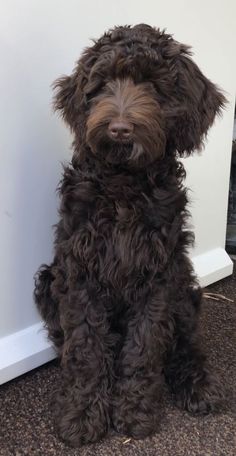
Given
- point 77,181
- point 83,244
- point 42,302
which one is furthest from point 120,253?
point 42,302

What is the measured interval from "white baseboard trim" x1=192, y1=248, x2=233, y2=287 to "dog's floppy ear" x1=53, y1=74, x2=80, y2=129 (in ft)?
3.70

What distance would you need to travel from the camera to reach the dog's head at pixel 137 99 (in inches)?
58.9

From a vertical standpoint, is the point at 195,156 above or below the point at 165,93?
below

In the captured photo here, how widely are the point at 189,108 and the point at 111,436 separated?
3.08ft

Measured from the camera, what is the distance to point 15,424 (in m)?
1.79

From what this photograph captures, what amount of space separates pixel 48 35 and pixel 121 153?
0.55 meters

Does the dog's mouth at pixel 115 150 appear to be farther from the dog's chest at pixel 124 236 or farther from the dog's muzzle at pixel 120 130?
the dog's chest at pixel 124 236

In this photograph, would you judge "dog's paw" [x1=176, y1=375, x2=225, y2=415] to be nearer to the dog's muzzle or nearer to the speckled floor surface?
the speckled floor surface

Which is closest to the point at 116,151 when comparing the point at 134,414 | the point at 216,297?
the point at 134,414

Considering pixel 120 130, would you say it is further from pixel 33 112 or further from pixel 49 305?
pixel 49 305

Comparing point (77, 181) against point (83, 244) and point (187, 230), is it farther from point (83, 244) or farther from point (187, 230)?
point (187, 230)

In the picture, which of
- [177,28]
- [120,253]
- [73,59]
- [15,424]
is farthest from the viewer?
[177,28]

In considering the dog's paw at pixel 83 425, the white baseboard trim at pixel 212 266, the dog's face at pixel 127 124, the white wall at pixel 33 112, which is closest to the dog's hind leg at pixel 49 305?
the white wall at pixel 33 112

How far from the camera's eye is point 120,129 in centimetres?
147
